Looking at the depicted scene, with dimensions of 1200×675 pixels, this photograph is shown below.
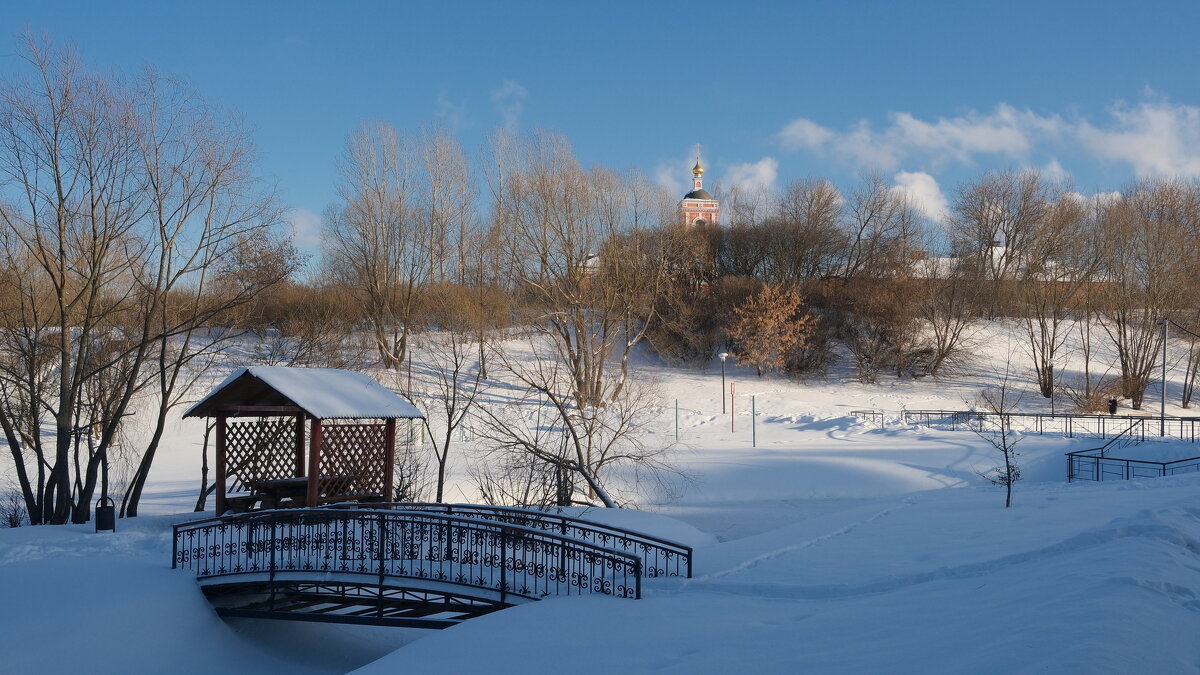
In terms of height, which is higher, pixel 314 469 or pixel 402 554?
pixel 314 469

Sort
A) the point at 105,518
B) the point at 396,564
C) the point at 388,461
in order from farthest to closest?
the point at 388,461 < the point at 105,518 < the point at 396,564

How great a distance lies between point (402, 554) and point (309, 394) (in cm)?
380

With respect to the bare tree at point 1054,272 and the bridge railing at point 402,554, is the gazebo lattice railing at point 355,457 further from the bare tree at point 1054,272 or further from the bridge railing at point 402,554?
the bare tree at point 1054,272

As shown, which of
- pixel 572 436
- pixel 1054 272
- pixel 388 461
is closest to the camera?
pixel 388 461

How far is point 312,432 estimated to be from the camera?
13.5 meters

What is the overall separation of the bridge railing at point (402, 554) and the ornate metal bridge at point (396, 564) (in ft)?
0.06

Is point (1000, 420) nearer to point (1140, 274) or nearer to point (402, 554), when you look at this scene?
point (1140, 274)

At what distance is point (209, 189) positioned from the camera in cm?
1825

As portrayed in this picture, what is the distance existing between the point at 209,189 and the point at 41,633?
10839mm

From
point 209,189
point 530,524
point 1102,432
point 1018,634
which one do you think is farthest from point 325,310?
point 1018,634

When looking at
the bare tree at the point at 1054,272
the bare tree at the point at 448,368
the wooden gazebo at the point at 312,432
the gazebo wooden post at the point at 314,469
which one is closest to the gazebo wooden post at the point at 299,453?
the wooden gazebo at the point at 312,432

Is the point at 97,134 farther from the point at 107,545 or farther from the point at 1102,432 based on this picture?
the point at 1102,432

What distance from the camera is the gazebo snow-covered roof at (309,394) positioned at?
1331 cm

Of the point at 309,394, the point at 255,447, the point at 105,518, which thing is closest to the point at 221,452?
the point at 255,447
